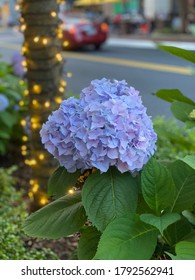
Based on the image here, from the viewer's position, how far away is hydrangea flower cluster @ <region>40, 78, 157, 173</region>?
5.84ft

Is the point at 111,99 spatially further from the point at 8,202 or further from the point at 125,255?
the point at 8,202

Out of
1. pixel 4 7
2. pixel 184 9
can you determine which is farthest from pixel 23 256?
pixel 4 7

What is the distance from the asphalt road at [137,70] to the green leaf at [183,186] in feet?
22.2

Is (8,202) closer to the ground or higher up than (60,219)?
closer to the ground

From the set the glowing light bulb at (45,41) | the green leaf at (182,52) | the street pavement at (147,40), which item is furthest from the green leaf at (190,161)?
the street pavement at (147,40)

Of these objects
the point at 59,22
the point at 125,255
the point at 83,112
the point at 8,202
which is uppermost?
the point at 59,22

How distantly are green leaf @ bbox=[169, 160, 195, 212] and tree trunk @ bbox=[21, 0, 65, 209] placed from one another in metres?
2.15

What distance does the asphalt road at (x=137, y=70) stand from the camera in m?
10.9

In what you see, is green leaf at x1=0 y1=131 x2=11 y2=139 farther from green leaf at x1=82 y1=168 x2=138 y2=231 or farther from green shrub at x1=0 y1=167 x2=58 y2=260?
green leaf at x1=82 y1=168 x2=138 y2=231

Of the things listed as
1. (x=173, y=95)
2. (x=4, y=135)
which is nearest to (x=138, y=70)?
(x=4, y=135)

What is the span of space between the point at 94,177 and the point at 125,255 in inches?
11.6

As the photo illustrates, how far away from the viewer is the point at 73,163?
189 cm

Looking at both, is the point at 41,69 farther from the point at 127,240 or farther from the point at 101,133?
the point at 127,240

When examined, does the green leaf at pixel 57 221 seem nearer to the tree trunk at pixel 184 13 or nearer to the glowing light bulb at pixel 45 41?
the glowing light bulb at pixel 45 41
